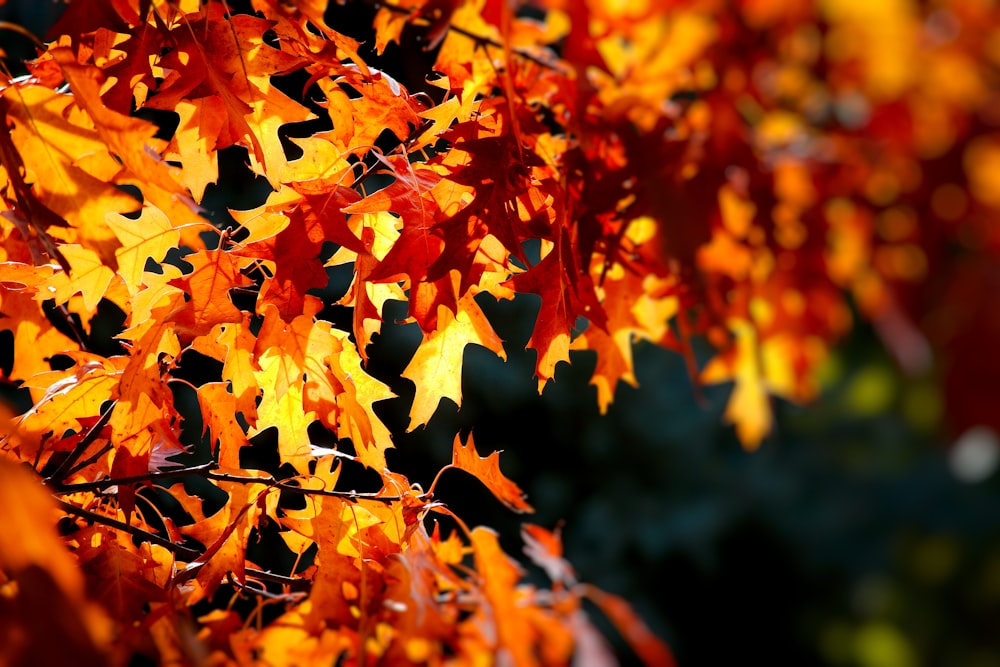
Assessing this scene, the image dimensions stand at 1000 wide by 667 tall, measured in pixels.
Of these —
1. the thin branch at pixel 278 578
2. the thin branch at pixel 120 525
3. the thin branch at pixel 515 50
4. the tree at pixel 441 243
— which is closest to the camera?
the tree at pixel 441 243

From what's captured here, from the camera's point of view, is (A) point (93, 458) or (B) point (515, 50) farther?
(A) point (93, 458)

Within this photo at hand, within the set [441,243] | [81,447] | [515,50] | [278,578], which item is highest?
[515,50]

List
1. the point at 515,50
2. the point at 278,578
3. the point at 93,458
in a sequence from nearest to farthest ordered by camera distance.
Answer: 1. the point at 515,50
2. the point at 278,578
3. the point at 93,458

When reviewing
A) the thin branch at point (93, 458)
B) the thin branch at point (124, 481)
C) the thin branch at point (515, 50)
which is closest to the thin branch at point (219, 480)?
the thin branch at point (124, 481)

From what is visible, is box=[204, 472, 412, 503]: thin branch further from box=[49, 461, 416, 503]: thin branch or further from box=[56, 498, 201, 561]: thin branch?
box=[56, 498, 201, 561]: thin branch

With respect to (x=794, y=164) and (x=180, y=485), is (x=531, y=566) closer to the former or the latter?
(x=180, y=485)

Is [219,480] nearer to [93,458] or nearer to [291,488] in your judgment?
[291,488]

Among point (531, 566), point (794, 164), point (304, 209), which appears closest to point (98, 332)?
point (531, 566)

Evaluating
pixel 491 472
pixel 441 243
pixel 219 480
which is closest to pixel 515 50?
pixel 441 243

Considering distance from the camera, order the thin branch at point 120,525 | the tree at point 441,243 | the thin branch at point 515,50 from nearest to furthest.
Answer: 1. the tree at point 441,243
2. the thin branch at point 515,50
3. the thin branch at point 120,525

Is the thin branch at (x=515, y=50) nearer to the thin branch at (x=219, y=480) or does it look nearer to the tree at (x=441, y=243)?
the tree at (x=441, y=243)

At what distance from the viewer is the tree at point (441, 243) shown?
50cm

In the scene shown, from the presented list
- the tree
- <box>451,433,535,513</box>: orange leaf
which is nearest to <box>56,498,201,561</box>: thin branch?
the tree

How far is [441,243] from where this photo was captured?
101 cm
